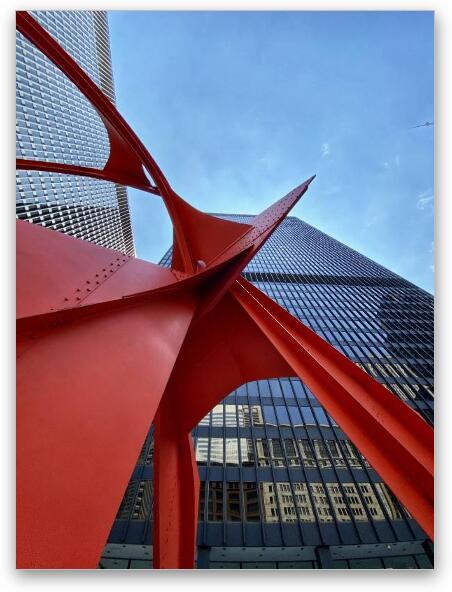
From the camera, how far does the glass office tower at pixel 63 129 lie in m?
34.3

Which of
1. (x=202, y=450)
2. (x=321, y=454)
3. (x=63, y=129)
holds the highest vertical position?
(x=63, y=129)

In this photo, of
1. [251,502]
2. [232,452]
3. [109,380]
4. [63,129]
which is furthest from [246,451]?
[63,129]

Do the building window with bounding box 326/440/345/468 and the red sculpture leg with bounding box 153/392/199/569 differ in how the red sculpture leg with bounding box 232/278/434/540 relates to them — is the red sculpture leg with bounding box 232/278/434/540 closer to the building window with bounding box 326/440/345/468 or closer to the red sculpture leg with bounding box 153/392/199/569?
the red sculpture leg with bounding box 153/392/199/569

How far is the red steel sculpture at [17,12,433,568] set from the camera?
6.22 ft

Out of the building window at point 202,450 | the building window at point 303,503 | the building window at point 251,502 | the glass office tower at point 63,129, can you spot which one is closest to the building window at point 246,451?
the building window at point 251,502

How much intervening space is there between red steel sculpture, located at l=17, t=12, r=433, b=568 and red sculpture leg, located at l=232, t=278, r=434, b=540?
0.03 feet

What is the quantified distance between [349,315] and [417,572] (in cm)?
3106

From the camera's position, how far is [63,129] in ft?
Result: 129

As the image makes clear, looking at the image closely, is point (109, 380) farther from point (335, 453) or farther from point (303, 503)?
point (335, 453)

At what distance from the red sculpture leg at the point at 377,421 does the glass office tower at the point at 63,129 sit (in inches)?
1561

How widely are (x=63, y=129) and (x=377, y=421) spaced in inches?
1916

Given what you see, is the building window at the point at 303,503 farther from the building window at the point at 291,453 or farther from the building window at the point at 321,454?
the building window at the point at 321,454

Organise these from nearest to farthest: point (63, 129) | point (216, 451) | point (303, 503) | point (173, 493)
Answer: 1. point (173, 493)
2. point (303, 503)
3. point (216, 451)
4. point (63, 129)

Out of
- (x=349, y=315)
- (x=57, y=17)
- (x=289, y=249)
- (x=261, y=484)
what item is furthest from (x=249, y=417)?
(x=57, y=17)
